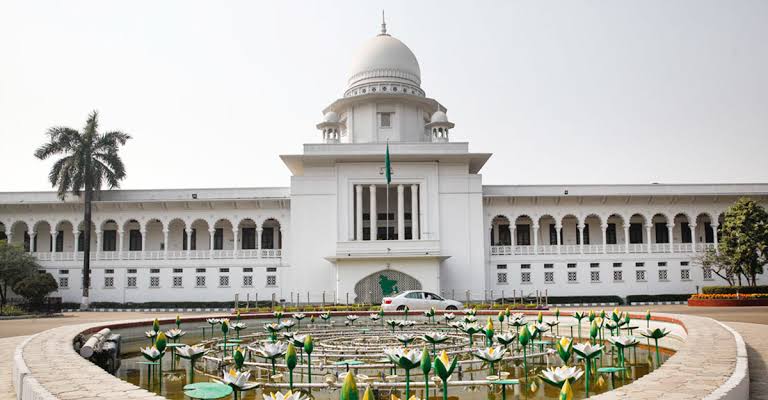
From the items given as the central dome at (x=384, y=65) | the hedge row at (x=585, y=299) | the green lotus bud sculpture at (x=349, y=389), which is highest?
the central dome at (x=384, y=65)

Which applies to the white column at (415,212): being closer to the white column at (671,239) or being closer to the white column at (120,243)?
the white column at (671,239)

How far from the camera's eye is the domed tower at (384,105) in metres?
41.4

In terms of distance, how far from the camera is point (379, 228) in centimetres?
4050

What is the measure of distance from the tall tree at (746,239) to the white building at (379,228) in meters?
4.11

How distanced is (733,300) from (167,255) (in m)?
30.5

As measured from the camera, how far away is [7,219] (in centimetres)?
4025

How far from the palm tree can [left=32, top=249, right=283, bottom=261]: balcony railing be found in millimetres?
2086

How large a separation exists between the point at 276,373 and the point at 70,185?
30.5 m

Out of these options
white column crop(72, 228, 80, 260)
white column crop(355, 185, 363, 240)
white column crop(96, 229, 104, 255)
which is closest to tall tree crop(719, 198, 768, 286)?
white column crop(355, 185, 363, 240)

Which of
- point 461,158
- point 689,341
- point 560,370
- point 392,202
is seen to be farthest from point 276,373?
point 392,202

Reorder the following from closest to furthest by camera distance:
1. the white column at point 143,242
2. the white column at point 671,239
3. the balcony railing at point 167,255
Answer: the balcony railing at point 167,255 < the white column at point 143,242 < the white column at point 671,239

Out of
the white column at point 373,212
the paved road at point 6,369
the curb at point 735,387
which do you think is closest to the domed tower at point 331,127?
the white column at point 373,212

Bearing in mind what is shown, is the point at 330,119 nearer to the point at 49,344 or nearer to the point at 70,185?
the point at 70,185

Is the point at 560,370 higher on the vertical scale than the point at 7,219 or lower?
lower
